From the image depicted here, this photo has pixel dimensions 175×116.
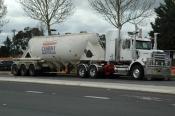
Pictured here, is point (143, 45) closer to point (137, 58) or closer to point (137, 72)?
point (137, 58)

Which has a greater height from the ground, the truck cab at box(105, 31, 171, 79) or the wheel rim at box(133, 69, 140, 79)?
the truck cab at box(105, 31, 171, 79)

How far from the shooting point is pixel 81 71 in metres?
37.7

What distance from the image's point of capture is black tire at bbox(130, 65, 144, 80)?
3313cm

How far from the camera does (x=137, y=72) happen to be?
33531mm

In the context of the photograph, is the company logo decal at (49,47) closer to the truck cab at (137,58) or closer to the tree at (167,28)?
the truck cab at (137,58)

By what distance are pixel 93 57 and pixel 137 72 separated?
5175mm

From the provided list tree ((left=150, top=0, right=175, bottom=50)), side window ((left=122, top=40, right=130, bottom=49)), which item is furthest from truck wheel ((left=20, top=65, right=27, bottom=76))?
tree ((left=150, top=0, right=175, bottom=50))

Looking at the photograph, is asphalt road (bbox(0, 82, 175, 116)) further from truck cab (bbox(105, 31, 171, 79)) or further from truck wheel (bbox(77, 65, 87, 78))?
truck wheel (bbox(77, 65, 87, 78))

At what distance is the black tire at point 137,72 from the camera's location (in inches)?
1304

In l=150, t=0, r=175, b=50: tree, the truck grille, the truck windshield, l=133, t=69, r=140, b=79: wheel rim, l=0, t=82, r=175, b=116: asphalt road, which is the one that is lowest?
l=0, t=82, r=175, b=116: asphalt road

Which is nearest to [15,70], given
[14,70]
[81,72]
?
[14,70]

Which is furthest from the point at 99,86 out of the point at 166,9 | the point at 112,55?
the point at 166,9

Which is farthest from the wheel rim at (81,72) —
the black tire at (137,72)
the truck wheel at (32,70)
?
the truck wheel at (32,70)

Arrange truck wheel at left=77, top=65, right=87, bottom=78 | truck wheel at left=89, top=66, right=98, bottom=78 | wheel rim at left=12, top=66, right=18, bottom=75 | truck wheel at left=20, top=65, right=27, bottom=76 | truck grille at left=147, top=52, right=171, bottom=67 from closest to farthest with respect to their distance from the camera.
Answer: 1. truck grille at left=147, top=52, right=171, bottom=67
2. truck wheel at left=89, top=66, right=98, bottom=78
3. truck wheel at left=77, top=65, right=87, bottom=78
4. truck wheel at left=20, top=65, right=27, bottom=76
5. wheel rim at left=12, top=66, right=18, bottom=75
